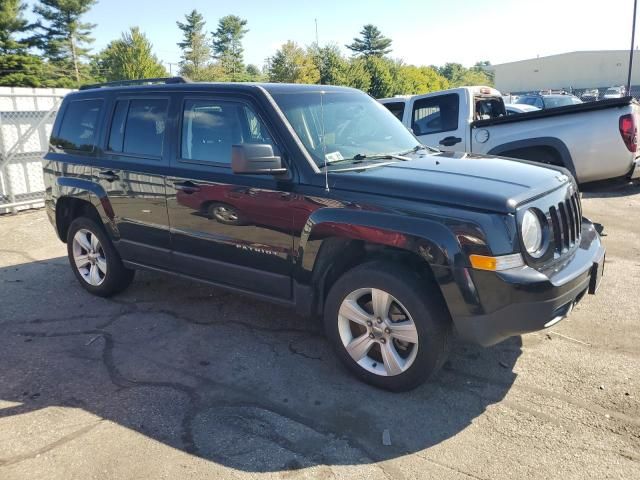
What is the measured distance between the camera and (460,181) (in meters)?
3.30

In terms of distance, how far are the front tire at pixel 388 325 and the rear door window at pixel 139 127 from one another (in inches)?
84.8

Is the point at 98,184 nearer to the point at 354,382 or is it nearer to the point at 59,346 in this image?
the point at 59,346

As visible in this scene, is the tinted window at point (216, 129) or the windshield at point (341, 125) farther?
the tinted window at point (216, 129)

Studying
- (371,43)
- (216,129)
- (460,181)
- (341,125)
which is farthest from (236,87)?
(371,43)

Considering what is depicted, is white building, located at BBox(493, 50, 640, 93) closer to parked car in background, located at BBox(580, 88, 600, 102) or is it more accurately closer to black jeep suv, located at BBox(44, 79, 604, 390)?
parked car in background, located at BBox(580, 88, 600, 102)

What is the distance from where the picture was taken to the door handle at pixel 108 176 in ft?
15.8

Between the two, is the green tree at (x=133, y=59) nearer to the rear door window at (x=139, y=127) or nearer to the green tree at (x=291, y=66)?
the green tree at (x=291, y=66)

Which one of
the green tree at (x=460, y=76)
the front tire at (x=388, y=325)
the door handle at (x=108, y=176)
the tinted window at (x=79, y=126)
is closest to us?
the front tire at (x=388, y=325)

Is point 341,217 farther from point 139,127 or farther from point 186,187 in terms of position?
point 139,127

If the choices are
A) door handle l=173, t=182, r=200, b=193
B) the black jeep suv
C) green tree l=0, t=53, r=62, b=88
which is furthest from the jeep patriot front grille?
green tree l=0, t=53, r=62, b=88

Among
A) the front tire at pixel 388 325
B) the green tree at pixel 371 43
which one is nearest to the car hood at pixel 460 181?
the front tire at pixel 388 325

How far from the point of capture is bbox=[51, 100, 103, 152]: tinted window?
5109 mm

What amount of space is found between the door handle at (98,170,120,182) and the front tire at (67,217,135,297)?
21.5 inches

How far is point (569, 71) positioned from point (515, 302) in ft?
351
